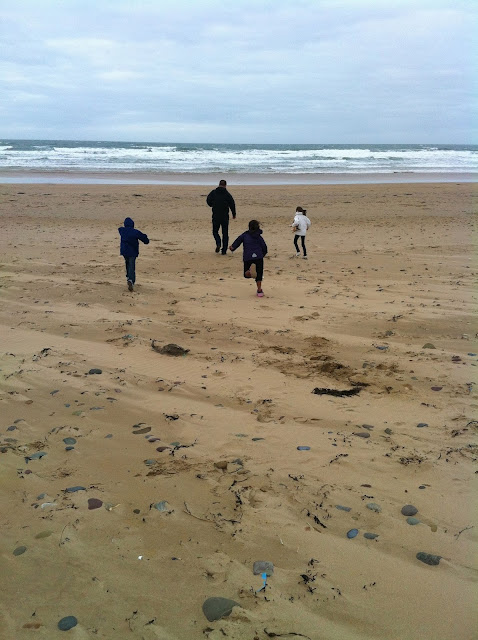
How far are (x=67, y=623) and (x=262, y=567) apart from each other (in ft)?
3.14

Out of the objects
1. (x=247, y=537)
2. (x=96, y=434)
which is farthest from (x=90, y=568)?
(x=96, y=434)

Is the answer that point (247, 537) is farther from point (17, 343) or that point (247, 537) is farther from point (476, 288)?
point (476, 288)

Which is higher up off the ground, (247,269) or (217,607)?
(247,269)

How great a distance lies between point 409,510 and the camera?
3.15 metres

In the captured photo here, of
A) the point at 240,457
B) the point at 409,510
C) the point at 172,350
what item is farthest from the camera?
the point at 172,350

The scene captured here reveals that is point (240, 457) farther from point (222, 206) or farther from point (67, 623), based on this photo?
point (222, 206)

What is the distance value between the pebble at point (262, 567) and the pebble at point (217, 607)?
23cm

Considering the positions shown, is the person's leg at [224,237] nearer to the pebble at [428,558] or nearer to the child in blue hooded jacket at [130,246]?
the child in blue hooded jacket at [130,246]

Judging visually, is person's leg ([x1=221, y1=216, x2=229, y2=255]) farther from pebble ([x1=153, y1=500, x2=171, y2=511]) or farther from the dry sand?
pebble ([x1=153, y1=500, x2=171, y2=511])

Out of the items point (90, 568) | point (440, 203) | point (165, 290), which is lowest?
point (90, 568)

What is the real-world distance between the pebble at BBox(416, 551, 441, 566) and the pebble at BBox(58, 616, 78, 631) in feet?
5.67

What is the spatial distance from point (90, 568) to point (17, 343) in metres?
3.92

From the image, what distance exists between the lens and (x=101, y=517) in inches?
123

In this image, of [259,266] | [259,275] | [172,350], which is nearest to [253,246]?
[259,266]
